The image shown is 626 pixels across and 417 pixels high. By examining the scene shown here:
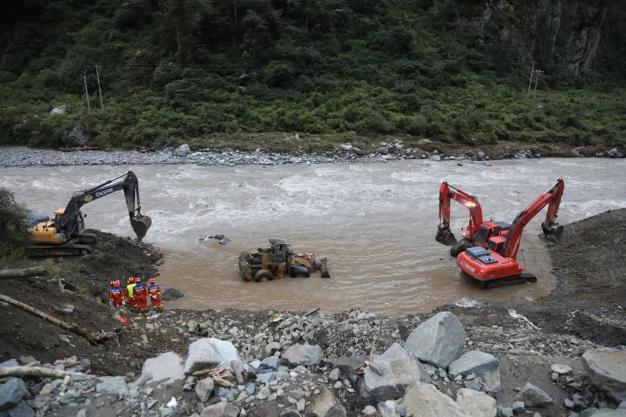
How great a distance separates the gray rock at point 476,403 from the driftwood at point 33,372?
195 inches

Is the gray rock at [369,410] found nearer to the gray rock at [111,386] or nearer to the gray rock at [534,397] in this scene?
the gray rock at [534,397]

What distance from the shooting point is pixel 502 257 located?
523 inches

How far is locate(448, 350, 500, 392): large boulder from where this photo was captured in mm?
6816

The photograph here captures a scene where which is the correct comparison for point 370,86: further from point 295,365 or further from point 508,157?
point 295,365

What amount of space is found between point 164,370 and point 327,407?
2.27 metres

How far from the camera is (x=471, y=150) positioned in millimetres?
29828

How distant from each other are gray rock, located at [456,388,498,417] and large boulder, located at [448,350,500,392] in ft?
1.49

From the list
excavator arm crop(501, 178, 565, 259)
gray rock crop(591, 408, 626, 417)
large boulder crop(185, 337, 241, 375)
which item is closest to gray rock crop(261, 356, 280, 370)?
large boulder crop(185, 337, 241, 375)

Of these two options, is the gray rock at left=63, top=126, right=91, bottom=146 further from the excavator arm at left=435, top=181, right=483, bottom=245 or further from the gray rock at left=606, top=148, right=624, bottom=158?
Result: the gray rock at left=606, top=148, right=624, bottom=158

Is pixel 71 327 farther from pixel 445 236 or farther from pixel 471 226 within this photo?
pixel 471 226

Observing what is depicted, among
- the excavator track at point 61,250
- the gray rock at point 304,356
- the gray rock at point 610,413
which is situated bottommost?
the excavator track at point 61,250

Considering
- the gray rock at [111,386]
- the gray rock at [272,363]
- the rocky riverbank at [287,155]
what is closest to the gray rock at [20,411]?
the gray rock at [111,386]

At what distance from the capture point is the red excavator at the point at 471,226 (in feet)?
46.4

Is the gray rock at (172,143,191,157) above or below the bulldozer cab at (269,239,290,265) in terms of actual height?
above
